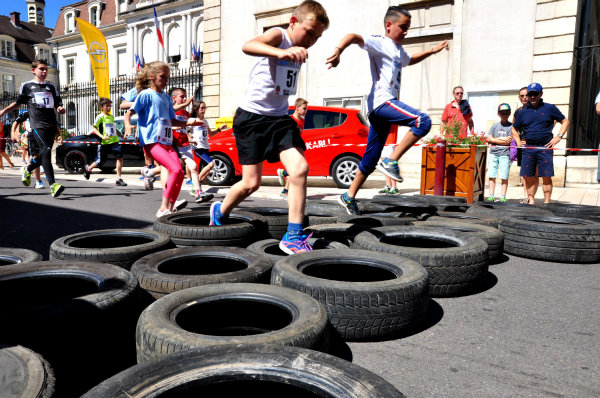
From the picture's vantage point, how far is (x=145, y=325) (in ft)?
6.11

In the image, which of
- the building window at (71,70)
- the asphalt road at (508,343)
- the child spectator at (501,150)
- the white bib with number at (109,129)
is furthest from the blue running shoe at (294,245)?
the building window at (71,70)

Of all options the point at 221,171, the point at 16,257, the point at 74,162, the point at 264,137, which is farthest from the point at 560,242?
the point at 74,162

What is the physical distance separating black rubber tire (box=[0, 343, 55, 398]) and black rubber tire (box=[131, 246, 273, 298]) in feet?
3.38

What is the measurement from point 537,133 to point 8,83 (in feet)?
189

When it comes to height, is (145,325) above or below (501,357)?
above

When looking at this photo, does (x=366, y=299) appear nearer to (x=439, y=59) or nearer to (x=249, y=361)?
(x=249, y=361)

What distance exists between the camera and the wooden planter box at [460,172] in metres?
7.53

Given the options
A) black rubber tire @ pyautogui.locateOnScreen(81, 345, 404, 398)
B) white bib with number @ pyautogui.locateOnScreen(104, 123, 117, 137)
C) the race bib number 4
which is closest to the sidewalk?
white bib with number @ pyautogui.locateOnScreen(104, 123, 117, 137)

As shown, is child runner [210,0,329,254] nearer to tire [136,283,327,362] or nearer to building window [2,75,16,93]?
tire [136,283,327,362]

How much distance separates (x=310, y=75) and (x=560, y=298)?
13.4 metres

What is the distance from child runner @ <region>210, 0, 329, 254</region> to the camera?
131 inches

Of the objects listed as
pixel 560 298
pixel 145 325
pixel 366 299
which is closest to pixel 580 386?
pixel 366 299

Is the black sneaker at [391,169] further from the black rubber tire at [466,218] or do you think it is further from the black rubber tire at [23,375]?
the black rubber tire at [23,375]

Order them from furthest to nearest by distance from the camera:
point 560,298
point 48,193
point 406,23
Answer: point 48,193
point 406,23
point 560,298
